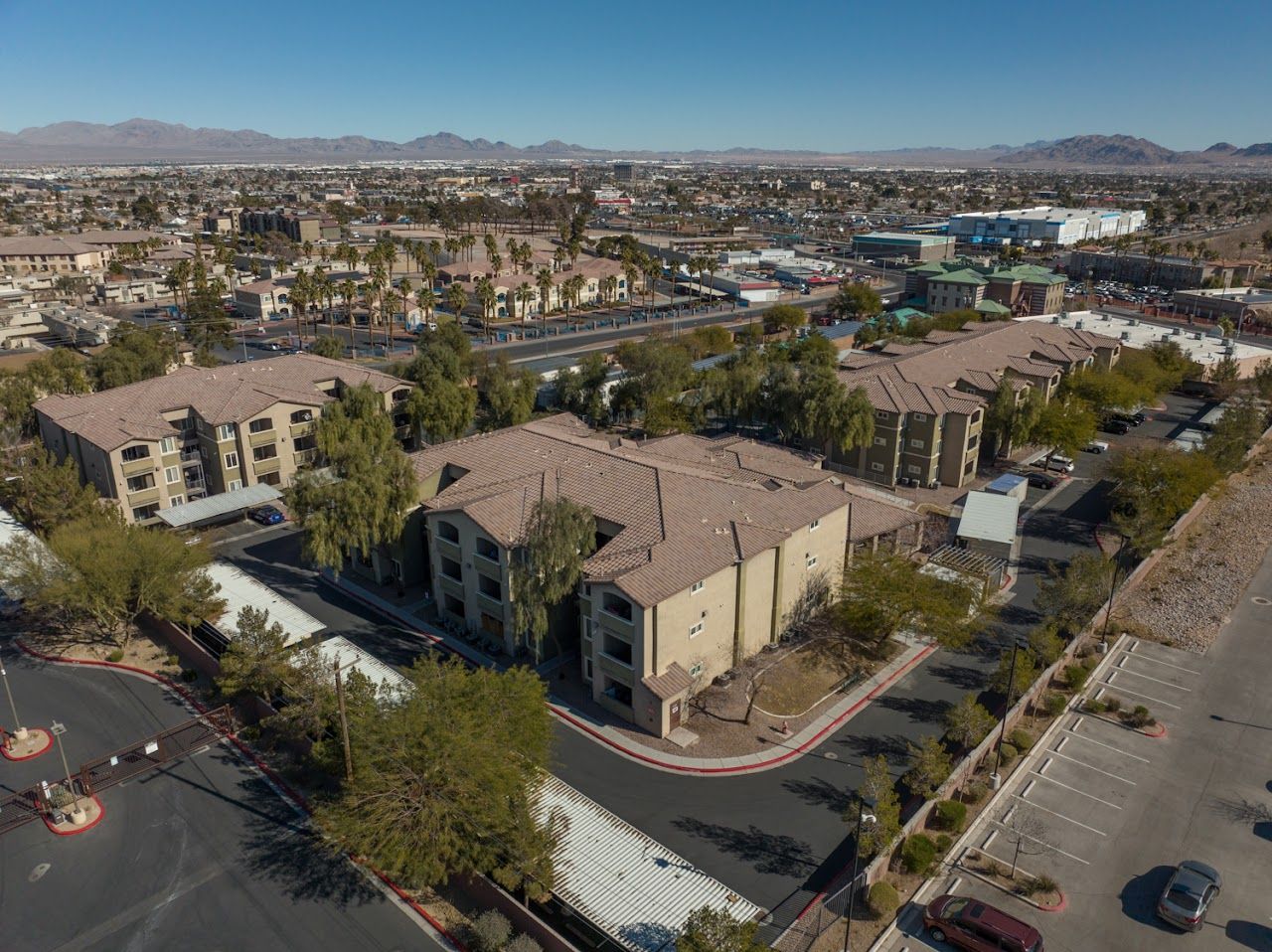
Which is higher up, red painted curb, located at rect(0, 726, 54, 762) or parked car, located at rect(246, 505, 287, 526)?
parked car, located at rect(246, 505, 287, 526)

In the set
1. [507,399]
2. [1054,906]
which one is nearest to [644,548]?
[1054,906]

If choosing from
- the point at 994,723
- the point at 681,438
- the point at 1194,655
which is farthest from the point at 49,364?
the point at 1194,655

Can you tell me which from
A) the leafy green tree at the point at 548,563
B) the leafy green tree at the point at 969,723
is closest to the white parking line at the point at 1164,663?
the leafy green tree at the point at 969,723

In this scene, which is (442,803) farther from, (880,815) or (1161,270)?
(1161,270)

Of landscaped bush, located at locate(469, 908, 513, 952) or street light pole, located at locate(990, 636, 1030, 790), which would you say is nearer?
landscaped bush, located at locate(469, 908, 513, 952)

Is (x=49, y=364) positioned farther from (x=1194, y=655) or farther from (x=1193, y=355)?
(x=1193, y=355)

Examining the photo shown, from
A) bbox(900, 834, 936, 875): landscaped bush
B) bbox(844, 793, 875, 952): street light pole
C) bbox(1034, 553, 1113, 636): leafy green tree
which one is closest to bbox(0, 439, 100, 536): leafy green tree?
bbox(844, 793, 875, 952): street light pole

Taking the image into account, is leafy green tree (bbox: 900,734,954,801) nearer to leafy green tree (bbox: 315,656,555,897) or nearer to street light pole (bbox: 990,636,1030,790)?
street light pole (bbox: 990,636,1030,790)
